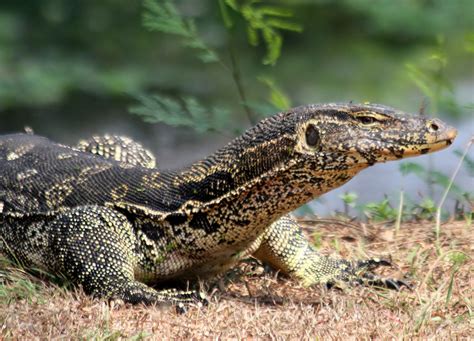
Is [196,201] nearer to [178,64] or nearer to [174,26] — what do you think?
[174,26]

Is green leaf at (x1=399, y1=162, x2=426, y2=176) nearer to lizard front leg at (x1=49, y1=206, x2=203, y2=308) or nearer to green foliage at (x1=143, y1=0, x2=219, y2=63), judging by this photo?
green foliage at (x1=143, y1=0, x2=219, y2=63)

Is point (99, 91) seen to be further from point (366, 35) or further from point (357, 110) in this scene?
point (357, 110)

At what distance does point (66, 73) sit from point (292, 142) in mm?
14483

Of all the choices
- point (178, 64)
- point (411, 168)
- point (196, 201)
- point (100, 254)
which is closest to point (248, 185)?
point (196, 201)

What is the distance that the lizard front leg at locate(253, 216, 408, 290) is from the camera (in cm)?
745

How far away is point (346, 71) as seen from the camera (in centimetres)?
2298

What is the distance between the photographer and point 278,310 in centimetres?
644

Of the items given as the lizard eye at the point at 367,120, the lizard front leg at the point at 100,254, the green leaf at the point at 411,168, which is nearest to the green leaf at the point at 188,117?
the green leaf at the point at 411,168

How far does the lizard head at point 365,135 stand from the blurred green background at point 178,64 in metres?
9.95

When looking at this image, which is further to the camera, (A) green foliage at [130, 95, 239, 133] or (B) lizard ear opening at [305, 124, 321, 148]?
(A) green foliage at [130, 95, 239, 133]

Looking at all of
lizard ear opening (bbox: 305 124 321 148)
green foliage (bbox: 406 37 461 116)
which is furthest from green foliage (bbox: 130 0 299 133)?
lizard ear opening (bbox: 305 124 321 148)

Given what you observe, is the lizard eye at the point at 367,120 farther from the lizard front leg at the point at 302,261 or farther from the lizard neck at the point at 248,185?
the lizard front leg at the point at 302,261

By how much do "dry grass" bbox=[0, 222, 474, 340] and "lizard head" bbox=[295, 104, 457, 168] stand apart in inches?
31.3

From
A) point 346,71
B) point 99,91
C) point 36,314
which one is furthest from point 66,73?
point 36,314
